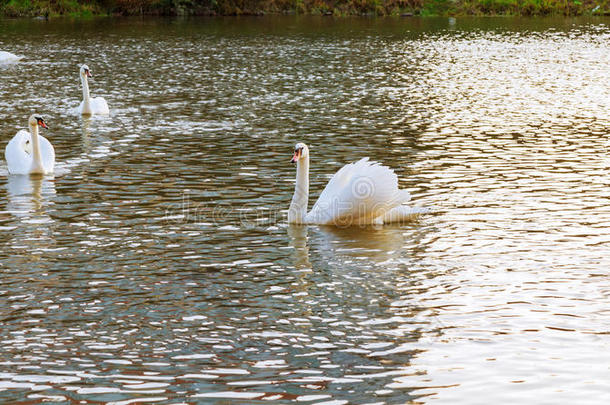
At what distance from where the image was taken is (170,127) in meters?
28.3

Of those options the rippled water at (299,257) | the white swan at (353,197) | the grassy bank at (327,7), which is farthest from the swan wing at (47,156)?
the grassy bank at (327,7)

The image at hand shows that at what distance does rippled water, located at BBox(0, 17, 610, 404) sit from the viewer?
10836 millimetres

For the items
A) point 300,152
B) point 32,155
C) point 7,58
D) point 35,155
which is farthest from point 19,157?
point 7,58

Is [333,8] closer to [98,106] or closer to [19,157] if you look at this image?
[98,106]

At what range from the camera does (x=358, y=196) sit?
54.7 feet

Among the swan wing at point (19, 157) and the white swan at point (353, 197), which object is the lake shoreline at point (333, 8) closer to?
the swan wing at point (19, 157)

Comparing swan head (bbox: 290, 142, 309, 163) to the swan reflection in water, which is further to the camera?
swan head (bbox: 290, 142, 309, 163)

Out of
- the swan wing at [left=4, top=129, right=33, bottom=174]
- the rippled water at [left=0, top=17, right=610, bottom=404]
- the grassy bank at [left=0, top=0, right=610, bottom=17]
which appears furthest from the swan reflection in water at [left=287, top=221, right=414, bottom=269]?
the grassy bank at [left=0, top=0, right=610, bottom=17]

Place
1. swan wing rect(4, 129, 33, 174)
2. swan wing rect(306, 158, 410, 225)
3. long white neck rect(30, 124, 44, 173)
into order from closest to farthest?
swan wing rect(306, 158, 410, 225), long white neck rect(30, 124, 44, 173), swan wing rect(4, 129, 33, 174)

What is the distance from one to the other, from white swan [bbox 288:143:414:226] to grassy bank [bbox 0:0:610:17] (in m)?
69.0

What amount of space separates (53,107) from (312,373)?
77.5ft

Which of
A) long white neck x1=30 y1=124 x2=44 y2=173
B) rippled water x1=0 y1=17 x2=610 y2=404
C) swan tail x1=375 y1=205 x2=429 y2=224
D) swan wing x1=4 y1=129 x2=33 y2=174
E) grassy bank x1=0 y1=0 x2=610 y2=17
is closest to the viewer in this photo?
rippled water x1=0 y1=17 x2=610 y2=404

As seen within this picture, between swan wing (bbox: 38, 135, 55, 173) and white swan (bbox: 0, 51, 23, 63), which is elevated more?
white swan (bbox: 0, 51, 23, 63)

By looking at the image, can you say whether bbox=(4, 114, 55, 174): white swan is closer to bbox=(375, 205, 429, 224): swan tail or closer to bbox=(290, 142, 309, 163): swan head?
bbox=(290, 142, 309, 163): swan head
